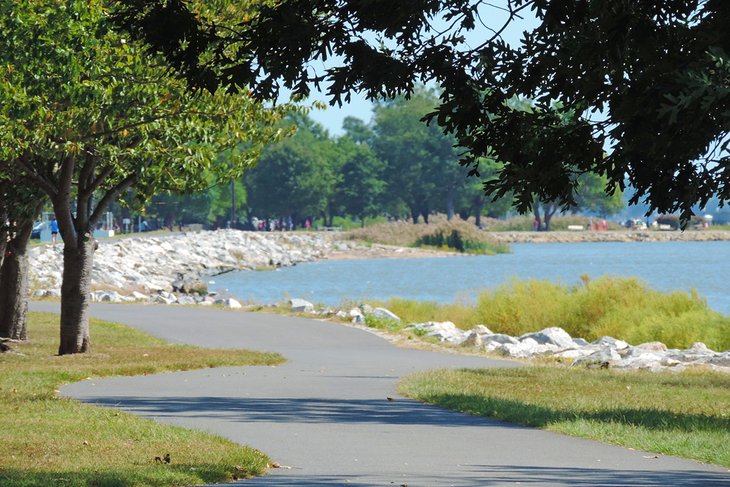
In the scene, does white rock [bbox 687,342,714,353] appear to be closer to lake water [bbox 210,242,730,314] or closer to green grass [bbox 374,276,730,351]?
green grass [bbox 374,276,730,351]

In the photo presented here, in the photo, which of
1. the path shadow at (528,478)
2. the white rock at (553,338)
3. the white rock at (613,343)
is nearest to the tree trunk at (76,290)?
the white rock at (553,338)

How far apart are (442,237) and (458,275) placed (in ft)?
126

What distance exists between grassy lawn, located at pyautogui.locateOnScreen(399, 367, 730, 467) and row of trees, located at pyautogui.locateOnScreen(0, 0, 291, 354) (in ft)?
17.7

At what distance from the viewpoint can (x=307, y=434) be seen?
549 inches

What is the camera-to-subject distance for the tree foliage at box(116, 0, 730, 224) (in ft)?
29.0

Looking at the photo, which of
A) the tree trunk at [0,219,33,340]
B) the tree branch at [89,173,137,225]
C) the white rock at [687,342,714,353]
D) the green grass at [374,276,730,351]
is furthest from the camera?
the green grass at [374,276,730,351]

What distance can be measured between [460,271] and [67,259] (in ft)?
199

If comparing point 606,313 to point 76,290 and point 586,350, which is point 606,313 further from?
point 76,290

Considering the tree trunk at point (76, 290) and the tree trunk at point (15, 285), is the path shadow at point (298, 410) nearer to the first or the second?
the tree trunk at point (76, 290)

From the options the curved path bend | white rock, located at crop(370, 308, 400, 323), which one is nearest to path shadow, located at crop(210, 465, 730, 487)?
the curved path bend

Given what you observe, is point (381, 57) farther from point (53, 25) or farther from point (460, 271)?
point (460, 271)

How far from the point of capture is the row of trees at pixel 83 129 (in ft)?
63.4

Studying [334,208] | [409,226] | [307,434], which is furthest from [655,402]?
[334,208]

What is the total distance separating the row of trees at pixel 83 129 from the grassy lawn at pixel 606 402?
5.38 m
